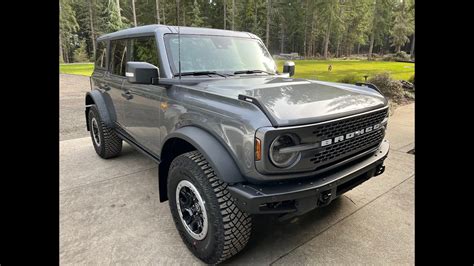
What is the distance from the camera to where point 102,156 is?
16.4ft

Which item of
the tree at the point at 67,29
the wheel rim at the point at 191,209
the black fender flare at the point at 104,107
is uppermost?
the tree at the point at 67,29

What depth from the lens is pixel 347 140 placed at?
2.36 metres

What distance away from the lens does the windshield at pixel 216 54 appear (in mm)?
3146

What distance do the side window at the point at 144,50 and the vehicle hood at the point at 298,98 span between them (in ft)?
2.51

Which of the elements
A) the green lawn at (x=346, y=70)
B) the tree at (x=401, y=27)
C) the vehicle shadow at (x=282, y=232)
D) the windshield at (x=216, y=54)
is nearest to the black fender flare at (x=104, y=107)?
the windshield at (x=216, y=54)

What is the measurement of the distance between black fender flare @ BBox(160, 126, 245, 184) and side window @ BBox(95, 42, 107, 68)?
3.05m

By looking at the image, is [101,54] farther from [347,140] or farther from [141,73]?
[347,140]

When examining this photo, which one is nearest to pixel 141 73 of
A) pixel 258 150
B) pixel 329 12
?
pixel 258 150

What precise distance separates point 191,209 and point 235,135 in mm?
819

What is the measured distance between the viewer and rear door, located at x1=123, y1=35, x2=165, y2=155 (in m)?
3.20

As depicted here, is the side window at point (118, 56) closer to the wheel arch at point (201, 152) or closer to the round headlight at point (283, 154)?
the wheel arch at point (201, 152)
